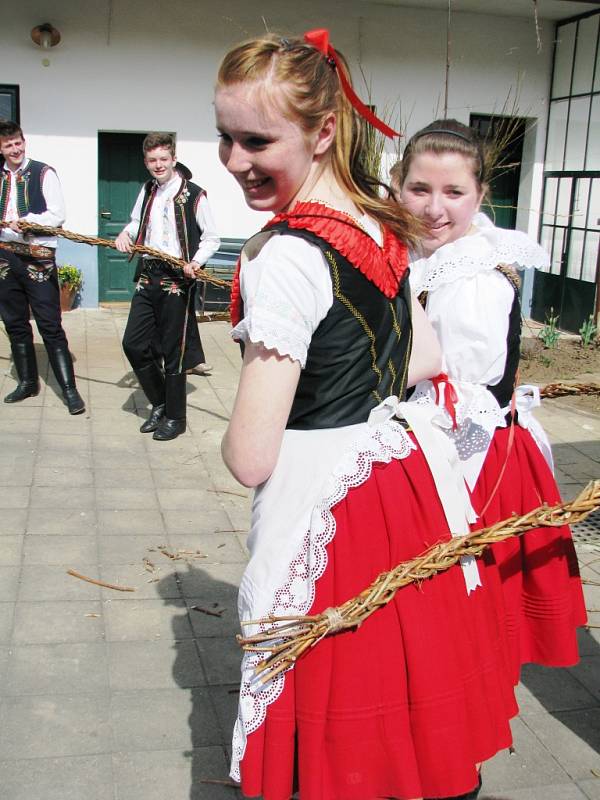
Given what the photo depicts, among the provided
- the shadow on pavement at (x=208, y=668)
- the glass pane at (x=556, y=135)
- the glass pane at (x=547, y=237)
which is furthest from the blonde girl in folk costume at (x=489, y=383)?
the glass pane at (x=547, y=237)

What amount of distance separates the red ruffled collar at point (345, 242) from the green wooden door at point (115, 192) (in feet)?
32.3

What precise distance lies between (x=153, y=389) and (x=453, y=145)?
393 cm

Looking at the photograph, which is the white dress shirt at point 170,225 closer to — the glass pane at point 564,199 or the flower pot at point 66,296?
the flower pot at point 66,296

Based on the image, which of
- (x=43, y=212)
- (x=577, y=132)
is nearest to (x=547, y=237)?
(x=577, y=132)

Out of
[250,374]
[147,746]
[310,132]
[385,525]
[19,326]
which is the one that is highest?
[310,132]

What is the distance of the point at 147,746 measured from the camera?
286cm

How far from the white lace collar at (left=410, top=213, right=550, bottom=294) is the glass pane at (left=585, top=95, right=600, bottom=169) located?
9.55m

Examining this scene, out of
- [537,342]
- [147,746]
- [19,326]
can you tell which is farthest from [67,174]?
[147,746]

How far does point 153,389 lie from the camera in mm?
6277

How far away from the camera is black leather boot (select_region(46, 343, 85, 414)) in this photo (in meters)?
6.59

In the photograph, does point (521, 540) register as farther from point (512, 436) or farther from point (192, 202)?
point (192, 202)

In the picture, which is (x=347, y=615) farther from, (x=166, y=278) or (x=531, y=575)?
(x=166, y=278)

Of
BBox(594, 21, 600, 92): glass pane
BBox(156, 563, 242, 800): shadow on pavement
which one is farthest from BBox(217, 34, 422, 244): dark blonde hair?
BBox(594, 21, 600, 92): glass pane

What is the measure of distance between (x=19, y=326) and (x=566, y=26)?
879 centimetres
